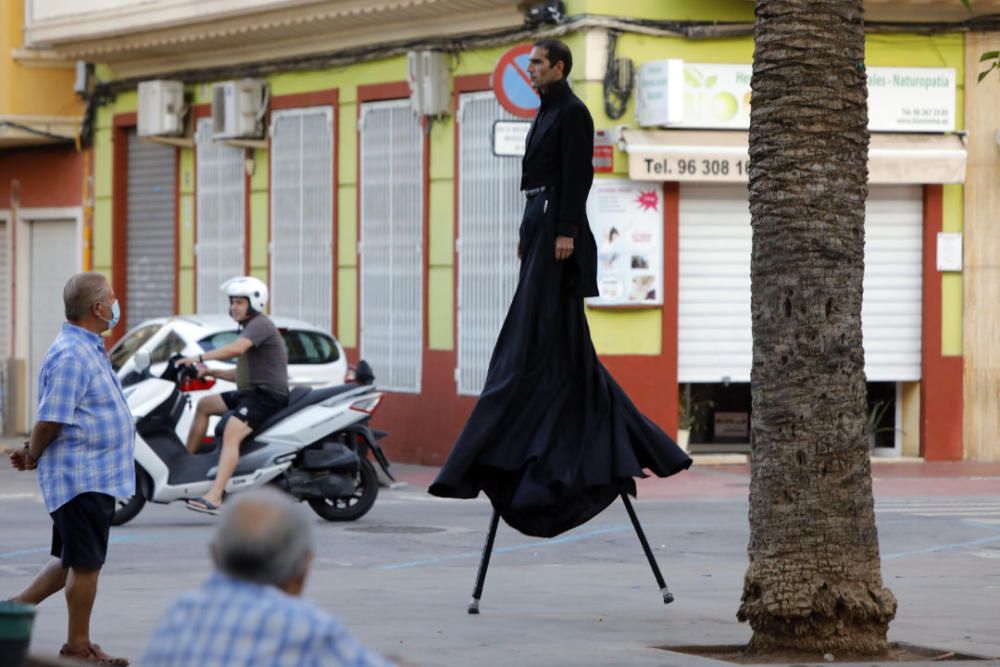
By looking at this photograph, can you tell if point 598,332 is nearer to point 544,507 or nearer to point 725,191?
point 725,191

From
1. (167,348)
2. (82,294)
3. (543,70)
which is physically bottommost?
(167,348)

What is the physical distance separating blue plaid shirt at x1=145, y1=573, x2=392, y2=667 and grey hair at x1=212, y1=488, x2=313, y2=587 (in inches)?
1.4

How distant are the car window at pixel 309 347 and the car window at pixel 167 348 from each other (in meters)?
0.98

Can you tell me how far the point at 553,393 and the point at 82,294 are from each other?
223 centimetres

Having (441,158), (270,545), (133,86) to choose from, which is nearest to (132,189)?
(133,86)

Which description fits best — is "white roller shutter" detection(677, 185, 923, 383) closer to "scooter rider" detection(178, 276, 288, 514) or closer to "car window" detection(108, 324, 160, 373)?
"car window" detection(108, 324, 160, 373)

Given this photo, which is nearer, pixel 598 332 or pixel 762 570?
pixel 762 570

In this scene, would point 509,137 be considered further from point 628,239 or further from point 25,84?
point 25,84

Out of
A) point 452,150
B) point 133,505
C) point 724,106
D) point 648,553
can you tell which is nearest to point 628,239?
point 724,106

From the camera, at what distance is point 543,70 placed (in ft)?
29.8

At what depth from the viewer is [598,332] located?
19.0m

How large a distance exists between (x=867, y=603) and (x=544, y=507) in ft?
5.37

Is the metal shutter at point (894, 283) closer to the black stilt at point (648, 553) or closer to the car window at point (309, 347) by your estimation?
the car window at point (309, 347)

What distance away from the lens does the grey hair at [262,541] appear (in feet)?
13.1
